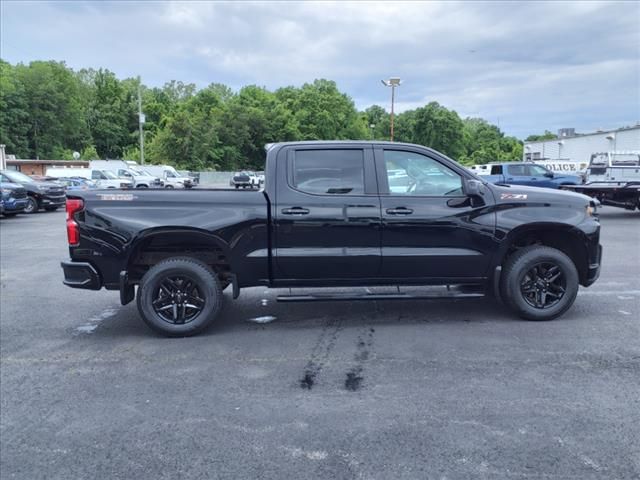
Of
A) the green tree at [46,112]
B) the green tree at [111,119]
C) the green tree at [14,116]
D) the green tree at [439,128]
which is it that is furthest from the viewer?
the green tree at [111,119]

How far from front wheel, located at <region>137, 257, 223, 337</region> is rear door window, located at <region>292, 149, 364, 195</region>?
1.32 metres

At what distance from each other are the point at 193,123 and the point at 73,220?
62.9 metres

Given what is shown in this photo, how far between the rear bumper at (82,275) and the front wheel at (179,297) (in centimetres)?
45

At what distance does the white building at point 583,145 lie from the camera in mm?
39625

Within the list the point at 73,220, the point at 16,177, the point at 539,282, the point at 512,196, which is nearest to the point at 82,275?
the point at 73,220

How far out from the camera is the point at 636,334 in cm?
534

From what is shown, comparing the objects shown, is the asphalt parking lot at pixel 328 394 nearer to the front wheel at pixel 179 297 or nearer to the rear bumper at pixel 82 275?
the front wheel at pixel 179 297

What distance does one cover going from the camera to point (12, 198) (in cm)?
1833

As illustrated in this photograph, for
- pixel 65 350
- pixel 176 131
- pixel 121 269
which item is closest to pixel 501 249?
pixel 121 269

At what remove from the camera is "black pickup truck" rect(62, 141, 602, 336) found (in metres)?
5.33

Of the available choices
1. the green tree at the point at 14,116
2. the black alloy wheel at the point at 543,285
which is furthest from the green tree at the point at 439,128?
the black alloy wheel at the point at 543,285

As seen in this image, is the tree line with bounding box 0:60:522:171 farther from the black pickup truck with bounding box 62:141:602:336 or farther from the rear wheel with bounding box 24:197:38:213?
the black pickup truck with bounding box 62:141:602:336

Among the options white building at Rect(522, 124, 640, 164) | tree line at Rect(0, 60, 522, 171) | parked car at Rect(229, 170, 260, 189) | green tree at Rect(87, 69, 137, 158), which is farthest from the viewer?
green tree at Rect(87, 69, 137, 158)

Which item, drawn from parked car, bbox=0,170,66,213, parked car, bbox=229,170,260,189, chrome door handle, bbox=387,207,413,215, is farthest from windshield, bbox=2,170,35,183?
chrome door handle, bbox=387,207,413,215
